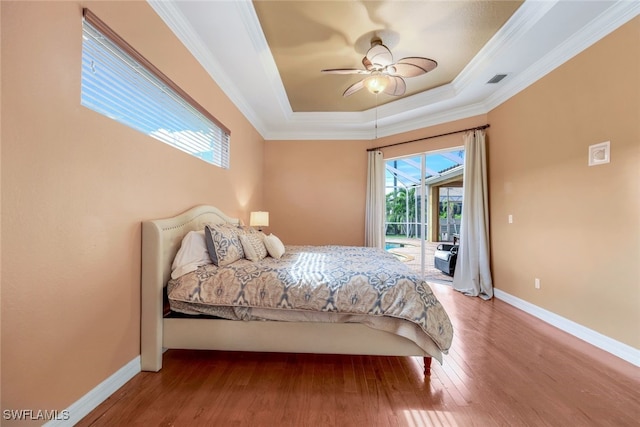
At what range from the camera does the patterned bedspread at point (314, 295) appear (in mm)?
1760

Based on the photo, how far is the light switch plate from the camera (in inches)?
85.9

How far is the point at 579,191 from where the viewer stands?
243 centimetres

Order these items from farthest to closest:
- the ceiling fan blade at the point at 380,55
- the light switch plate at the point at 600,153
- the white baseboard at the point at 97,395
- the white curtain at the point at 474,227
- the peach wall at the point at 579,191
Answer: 1. the white curtain at the point at 474,227
2. the ceiling fan blade at the point at 380,55
3. the light switch plate at the point at 600,153
4. the peach wall at the point at 579,191
5. the white baseboard at the point at 97,395

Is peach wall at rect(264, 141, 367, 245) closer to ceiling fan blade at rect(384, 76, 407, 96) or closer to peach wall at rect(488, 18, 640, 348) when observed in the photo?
ceiling fan blade at rect(384, 76, 407, 96)

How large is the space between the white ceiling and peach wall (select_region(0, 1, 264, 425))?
1.79ft

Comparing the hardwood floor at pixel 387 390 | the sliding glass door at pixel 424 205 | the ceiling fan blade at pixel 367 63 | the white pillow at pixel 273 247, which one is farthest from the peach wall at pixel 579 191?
the white pillow at pixel 273 247

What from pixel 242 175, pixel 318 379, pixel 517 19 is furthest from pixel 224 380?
pixel 517 19

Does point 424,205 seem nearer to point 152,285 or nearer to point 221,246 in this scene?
point 221,246

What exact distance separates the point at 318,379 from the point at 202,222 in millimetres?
1770

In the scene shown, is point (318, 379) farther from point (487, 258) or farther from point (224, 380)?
point (487, 258)

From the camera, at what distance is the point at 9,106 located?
1.04 metres

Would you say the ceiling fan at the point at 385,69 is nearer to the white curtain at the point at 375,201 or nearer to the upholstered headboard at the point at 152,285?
the white curtain at the point at 375,201

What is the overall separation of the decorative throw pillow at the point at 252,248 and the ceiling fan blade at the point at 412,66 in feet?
7.47

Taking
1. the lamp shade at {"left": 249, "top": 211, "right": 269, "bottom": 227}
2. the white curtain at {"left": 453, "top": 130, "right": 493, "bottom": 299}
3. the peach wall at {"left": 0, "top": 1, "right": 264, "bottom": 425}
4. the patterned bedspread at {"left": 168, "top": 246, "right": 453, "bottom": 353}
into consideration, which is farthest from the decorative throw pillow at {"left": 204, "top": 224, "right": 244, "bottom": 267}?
the white curtain at {"left": 453, "top": 130, "right": 493, "bottom": 299}
